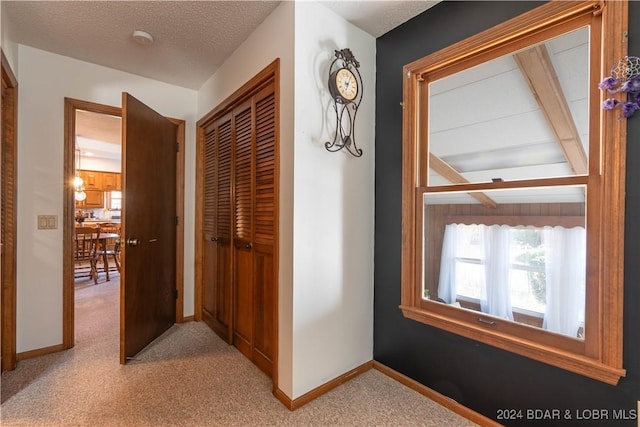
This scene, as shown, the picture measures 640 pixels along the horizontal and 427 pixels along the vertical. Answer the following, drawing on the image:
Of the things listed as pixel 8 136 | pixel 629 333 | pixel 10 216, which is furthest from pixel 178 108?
pixel 629 333

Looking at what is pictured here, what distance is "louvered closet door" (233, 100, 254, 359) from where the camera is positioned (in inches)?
89.1

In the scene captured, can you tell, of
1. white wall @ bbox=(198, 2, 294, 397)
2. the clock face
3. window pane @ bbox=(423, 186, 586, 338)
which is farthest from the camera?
the clock face

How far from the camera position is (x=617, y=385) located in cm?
123

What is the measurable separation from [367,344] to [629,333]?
4.57 ft

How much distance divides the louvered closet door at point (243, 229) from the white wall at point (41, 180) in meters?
1.40

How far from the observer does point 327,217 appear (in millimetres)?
1892

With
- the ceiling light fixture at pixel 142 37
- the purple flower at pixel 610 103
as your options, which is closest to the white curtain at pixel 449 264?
the purple flower at pixel 610 103

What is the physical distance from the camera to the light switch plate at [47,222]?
→ 92.6 inches

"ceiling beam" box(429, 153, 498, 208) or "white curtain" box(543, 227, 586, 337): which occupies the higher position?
"ceiling beam" box(429, 153, 498, 208)

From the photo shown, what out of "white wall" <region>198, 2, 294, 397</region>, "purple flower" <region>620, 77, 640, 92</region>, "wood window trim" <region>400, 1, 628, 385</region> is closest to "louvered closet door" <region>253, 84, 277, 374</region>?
"white wall" <region>198, 2, 294, 397</region>

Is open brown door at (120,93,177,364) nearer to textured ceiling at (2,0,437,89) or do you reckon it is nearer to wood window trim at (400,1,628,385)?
textured ceiling at (2,0,437,89)

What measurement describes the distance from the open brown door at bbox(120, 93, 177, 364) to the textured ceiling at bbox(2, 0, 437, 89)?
0.45 m

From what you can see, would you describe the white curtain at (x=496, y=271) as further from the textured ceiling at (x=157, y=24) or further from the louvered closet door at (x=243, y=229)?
the louvered closet door at (x=243, y=229)

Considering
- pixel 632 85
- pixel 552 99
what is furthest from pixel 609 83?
pixel 552 99
